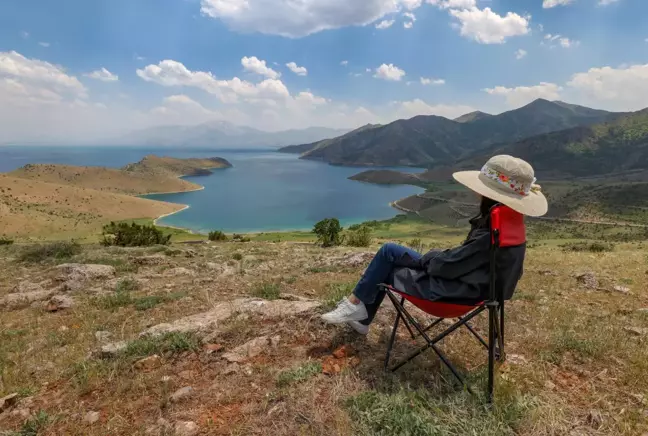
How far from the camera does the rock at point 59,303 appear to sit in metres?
7.47

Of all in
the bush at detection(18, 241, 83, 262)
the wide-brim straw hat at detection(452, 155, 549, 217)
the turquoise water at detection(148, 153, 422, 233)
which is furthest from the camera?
the turquoise water at detection(148, 153, 422, 233)

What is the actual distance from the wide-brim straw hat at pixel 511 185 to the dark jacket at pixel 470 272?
28cm

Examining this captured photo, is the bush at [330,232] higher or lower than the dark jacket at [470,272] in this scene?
lower

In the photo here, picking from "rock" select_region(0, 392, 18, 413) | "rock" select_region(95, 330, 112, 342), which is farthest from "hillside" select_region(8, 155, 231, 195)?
"rock" select_region(0, 392, 18, 413)

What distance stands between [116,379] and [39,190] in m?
129

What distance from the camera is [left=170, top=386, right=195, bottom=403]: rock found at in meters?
3.61

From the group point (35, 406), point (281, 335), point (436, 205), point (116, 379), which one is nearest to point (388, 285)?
point (281, 335)

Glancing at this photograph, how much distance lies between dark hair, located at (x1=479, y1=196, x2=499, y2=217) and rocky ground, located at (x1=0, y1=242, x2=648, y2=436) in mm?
1626

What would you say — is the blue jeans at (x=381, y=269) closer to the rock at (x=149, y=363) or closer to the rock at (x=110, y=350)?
the rock at (x=149, y=363)

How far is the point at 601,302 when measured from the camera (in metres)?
7.09

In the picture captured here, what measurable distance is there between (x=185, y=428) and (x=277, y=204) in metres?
131

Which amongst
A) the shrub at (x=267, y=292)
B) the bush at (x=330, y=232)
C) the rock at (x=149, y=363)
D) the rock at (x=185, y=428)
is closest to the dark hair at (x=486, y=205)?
the rock at (x=185, y=428)

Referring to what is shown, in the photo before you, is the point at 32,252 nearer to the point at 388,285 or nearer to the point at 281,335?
the point at 281,335

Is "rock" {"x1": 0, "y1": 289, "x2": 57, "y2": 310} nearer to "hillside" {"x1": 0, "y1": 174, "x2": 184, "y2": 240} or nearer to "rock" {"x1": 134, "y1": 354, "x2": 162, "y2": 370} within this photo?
"rock" {"x1": 134, "y1": 354, "x2": 162, "y2": 370}
